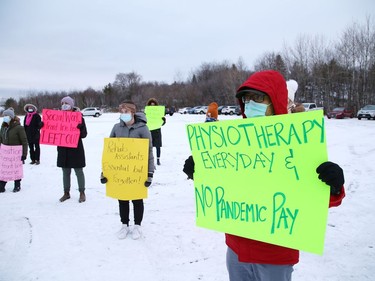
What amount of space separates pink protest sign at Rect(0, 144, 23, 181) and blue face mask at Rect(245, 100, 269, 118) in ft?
19.6

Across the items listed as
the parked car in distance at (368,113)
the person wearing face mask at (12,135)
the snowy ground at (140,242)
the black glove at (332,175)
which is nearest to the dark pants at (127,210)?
the snowy ground at (140,242)

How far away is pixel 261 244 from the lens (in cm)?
180

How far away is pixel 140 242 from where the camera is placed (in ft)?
12.5

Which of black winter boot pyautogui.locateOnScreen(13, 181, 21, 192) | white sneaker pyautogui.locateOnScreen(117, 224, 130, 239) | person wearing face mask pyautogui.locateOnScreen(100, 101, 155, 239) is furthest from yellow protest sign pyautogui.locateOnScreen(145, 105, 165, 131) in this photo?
white sneaker pyautogui.locateOnScreen(117, 224, 130, 239)

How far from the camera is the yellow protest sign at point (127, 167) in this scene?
3.81 metres

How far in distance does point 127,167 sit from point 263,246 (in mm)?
2490

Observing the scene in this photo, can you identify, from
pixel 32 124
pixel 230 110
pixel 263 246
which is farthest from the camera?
pixel 230 110

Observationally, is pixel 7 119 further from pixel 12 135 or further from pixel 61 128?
pixel 61 128

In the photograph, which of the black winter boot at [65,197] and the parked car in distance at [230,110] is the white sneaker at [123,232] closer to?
the black winter boot at [65,197]

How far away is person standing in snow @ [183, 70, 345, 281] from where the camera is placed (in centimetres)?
174

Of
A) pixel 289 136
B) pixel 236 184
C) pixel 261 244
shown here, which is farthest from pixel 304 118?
pixel 261 244

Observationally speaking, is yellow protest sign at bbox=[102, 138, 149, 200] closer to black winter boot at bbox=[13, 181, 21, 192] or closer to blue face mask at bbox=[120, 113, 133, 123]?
blue face mask at bbox=[120, 113, 133, 123]

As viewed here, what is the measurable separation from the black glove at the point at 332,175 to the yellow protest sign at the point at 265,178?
73mm

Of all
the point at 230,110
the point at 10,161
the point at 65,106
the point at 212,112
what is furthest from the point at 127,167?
the point at 230,110
